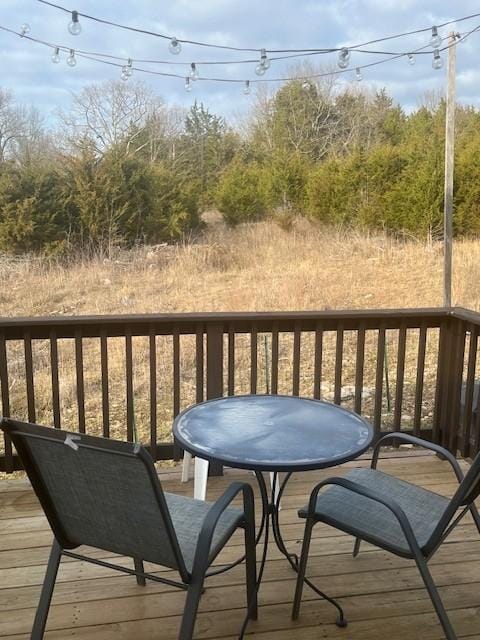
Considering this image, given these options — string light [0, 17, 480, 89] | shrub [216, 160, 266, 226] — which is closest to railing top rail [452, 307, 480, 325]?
string light [0, 17, 480, 89]

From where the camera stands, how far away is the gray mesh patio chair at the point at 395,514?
1555 millimetres

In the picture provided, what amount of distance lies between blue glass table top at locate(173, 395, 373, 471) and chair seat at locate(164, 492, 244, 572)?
198 mm

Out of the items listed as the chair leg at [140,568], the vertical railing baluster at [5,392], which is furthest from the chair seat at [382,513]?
the vertical railing baluster at [5,392]

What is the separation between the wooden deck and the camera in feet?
5.85

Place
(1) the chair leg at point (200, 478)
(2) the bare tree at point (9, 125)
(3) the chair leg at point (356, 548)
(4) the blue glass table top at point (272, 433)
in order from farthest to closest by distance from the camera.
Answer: (2) the bare tree at point (9, 125) → (1) the chair leg at point (200, 478) → (3) the chair leg at point (356, 548) → (4) the blue glass table top at point (272, 433)

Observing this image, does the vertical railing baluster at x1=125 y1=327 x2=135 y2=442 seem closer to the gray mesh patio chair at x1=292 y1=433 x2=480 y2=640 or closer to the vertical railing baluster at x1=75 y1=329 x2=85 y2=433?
the vertical railing baluster at x1=75 y1=329 x2=85 y2=433

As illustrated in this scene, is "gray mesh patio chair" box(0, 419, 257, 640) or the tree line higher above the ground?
the tree line

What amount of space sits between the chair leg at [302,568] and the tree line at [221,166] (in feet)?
27.5

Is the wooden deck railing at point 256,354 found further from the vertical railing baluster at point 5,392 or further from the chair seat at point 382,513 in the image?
the chair seat at point 382,513

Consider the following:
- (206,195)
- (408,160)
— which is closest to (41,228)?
(206,195)

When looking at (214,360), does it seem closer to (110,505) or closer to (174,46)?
(110,505)

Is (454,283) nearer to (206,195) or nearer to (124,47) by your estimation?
(206,195)

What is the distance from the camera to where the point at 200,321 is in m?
2.90

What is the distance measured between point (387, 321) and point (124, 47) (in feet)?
20.3
